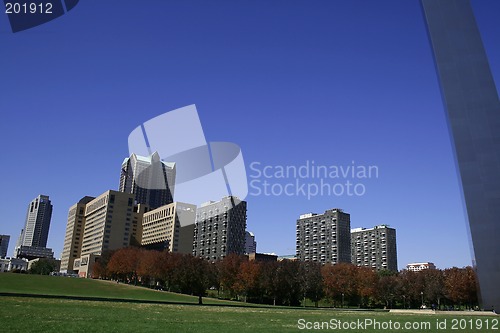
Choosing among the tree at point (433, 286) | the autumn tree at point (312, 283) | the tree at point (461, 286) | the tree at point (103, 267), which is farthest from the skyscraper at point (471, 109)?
the tree at point (103, 267)

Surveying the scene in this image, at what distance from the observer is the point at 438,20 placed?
2838 centimetres

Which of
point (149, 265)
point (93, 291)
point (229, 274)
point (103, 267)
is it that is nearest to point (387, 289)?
point (229, 274)

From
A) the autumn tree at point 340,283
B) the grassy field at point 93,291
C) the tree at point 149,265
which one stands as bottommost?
the grassy field at point 93,291

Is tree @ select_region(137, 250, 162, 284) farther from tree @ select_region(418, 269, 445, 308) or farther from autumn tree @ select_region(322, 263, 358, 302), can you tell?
tree @ select_region(418, 269, 445, 308)

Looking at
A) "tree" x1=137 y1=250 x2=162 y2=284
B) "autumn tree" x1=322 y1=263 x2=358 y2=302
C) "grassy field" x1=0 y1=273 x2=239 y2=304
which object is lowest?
"grassy field" x1=0 y1=273 x2=239 y2=304

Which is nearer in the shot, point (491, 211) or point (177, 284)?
point (491, 211)

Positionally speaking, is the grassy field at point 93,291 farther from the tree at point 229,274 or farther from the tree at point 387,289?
the tree at point 387,289

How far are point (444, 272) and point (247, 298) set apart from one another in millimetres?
48580

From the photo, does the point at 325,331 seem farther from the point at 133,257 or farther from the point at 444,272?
the point at 133,257

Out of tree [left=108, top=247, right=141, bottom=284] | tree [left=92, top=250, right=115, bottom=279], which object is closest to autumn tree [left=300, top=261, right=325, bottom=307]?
tree [left=108, top=247, right=141, bottom=284]

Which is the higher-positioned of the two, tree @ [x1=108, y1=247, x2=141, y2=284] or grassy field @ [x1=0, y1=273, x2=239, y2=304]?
tree @ [x1=108, y1=247, x2=141, y2=284]

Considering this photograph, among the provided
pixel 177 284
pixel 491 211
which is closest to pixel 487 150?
pixel 491 211

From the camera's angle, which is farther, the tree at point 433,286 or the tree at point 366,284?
the tree at point 366,284

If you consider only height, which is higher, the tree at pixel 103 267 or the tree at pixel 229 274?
the tree at pixel 103 267
